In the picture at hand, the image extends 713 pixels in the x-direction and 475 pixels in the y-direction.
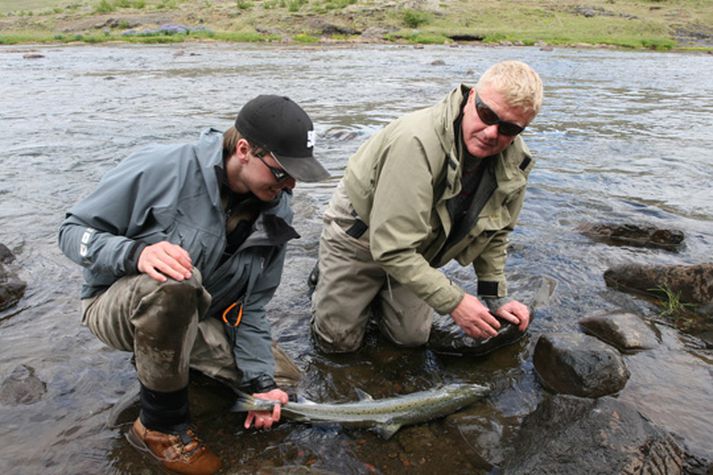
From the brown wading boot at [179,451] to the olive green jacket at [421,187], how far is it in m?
1.63

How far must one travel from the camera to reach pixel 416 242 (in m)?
3.86

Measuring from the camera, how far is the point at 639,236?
285 inches

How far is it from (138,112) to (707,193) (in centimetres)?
1332

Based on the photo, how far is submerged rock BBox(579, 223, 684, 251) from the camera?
716 cm

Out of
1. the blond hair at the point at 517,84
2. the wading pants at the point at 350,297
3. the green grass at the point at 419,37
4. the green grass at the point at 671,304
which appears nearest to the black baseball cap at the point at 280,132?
the blond hair at the point at 517,84

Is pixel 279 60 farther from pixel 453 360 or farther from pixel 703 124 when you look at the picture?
pixel 453 360

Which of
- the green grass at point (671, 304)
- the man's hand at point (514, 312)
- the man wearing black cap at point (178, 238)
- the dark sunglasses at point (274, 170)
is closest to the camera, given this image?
the man wearing black cap at point (178, 238)

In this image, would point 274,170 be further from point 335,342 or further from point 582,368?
point 582,368

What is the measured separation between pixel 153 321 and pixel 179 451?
95 cm

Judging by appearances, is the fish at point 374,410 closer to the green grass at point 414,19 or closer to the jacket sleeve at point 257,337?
the jacket sleeve at point 257,337

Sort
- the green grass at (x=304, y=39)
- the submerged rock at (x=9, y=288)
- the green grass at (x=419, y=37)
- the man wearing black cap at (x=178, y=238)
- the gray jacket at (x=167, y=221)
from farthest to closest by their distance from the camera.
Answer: the green grass at (x=419, y=37) → the green grass at (x=304, y=39) → the submerged rock at (x=9, y=288) → the gray jacket at (x=167, y=221) → the man wearing black cap at (x=178, y=238)

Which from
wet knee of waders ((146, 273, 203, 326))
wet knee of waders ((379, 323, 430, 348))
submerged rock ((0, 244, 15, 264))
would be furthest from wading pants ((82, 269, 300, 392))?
submerged rock ((0, 244, 15, 264))

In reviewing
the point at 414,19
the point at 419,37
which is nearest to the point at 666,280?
the point at 419,37

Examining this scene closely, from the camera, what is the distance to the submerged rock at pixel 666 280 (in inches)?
216
